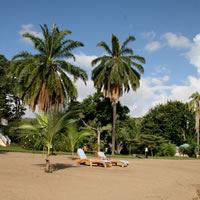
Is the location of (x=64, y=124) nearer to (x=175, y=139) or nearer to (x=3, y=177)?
(x=3, y=177)

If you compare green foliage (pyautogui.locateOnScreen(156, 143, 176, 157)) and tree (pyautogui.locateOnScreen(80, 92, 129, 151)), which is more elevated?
tree (pyautogui.locateOnScreen(80, 92, 129, 151))

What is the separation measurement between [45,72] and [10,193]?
1134 inches

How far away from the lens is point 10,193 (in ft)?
34.8

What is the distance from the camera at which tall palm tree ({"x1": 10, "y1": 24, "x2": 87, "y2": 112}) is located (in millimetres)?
39469

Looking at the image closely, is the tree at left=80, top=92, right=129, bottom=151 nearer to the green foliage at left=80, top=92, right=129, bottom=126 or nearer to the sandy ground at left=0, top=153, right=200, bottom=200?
the green foliage at left=80, top=92, right=129, bottom=126

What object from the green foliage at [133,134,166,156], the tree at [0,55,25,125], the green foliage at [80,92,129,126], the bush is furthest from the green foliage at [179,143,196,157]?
the tree at [0,55,25,125]

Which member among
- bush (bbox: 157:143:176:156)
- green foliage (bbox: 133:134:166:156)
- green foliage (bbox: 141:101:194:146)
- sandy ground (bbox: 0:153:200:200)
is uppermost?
green foliage (bbox: 141:101:194:146)

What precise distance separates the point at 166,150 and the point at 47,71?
22447 mm

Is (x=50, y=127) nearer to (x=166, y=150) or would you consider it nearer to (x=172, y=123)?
→ (x=166, y=150)

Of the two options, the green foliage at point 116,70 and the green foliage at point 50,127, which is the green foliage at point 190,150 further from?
the green foliage at point 50,127

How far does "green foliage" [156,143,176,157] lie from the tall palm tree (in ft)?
60.9

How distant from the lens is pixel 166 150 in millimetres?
52719

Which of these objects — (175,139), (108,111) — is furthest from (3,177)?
(175,139)

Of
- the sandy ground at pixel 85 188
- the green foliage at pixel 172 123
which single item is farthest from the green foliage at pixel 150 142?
the sandy ground at pixel 85 188
